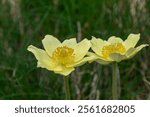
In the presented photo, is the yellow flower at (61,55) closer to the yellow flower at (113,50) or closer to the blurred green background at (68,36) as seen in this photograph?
the yellow flower at (113,50)

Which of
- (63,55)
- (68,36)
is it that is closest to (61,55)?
(63,55)

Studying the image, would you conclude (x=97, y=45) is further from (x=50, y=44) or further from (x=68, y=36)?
(x=68, y=36)

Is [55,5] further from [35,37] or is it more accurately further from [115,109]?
[115,109]

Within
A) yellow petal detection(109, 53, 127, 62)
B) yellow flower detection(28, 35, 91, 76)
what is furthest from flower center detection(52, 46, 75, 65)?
yellow petal detection(109, 53, 127, 62)

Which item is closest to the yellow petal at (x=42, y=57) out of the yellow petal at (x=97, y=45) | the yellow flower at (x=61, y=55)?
the yellow flower at (x=61, y=55)

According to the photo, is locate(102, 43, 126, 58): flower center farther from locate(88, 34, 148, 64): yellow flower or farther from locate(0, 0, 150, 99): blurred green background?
locate(0, 0, 150, 99): blurred green background

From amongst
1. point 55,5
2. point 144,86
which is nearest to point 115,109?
point 144,86
